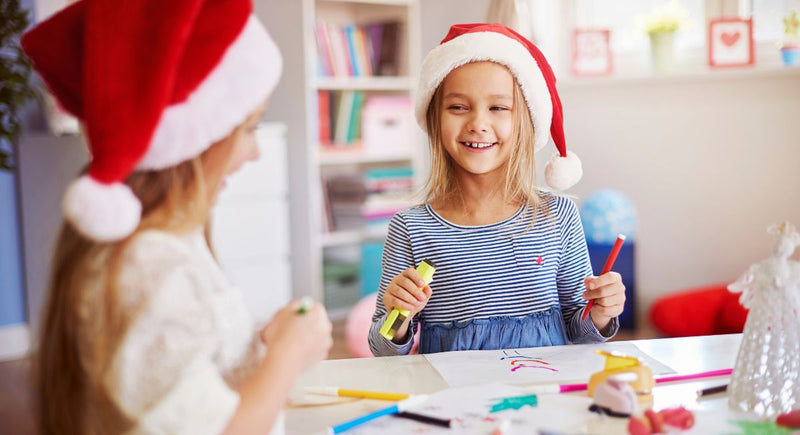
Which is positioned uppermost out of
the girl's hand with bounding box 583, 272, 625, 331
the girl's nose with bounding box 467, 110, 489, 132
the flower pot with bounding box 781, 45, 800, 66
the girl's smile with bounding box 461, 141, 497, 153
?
the flower pot with bounding box 781, 45, 800, 66

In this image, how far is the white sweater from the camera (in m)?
0.65

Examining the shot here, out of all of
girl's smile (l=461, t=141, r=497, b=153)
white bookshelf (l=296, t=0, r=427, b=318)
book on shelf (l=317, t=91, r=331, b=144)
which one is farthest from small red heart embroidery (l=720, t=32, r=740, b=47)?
girl's smile (l=461, t=141, r=497, b=153)

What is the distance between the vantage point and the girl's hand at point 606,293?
1.12 metres

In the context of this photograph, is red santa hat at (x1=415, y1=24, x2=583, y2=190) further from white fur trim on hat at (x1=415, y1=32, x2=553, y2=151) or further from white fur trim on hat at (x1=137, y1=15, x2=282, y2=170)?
white fur trim on hat at (x1=137, y1=15, x2=282, y2=170)

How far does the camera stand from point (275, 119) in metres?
Result: 3.68

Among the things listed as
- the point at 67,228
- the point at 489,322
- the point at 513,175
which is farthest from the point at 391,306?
the point at 67,228

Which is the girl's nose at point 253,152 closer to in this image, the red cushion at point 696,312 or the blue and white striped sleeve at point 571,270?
the blue and white striped sleeve at point 571,270

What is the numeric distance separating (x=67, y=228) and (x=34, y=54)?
165 millimetres

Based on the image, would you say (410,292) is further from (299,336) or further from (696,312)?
(696,312)

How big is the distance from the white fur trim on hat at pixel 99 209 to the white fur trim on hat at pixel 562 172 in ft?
2.73

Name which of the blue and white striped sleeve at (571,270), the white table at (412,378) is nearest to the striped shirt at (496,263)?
the blue and white striped sleeve at (571,270)

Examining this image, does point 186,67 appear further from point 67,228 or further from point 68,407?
point 68,407

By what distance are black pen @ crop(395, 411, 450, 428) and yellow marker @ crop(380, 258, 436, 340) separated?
0.24m

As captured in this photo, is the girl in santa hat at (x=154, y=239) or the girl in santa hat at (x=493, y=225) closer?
the girl in santa hat at (x=154, y=239)
